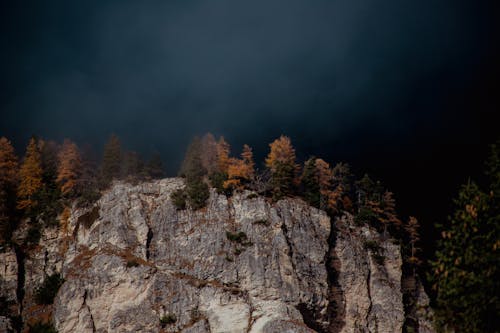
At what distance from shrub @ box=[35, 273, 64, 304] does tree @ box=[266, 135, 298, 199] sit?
33.2 metres

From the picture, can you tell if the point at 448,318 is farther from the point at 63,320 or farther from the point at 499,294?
the point at 63,320

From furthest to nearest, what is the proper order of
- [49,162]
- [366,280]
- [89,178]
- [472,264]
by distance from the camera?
[49,162] → [89,178] → [366,280] → [472,264]

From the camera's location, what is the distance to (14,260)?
6325cm

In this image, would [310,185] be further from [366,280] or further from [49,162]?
[49,162]

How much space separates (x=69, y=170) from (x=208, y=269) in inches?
1274

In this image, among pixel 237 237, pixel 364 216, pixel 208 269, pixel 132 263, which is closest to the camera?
pixel 132 263

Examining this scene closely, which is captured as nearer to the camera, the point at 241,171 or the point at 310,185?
the point at 241,171

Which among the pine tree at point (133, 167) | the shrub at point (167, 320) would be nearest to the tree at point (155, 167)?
the pine tree at point (133, 167)

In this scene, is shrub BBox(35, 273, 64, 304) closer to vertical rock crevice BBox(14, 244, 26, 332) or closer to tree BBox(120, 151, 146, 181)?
vertical rock crevice BBox(14, 244, 26, 332)

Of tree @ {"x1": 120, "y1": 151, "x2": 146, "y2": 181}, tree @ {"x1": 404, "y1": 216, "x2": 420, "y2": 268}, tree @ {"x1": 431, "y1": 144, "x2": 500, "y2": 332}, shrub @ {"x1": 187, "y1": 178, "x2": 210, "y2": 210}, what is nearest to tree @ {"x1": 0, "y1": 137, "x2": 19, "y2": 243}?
tree @ {"x1": 120, "y1": 151, "x2": 146, "y2": 181}

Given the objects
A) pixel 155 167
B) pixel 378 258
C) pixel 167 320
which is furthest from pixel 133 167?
pixel 378 258

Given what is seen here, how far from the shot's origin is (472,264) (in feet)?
59.1

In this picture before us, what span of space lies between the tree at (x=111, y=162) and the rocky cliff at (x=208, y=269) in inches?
312

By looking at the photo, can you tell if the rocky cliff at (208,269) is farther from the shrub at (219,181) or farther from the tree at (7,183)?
the tree at (7,183)
